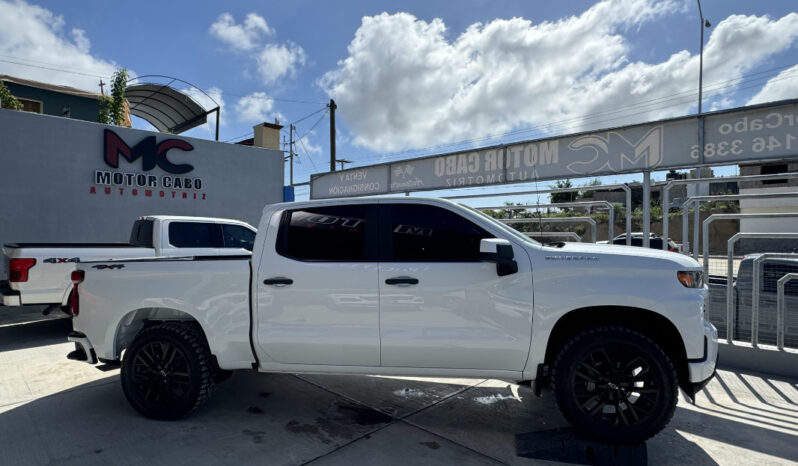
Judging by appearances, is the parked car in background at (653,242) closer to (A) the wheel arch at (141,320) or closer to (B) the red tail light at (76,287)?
(A) the wheel arch at (141,320)

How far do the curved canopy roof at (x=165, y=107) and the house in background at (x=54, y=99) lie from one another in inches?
56.3

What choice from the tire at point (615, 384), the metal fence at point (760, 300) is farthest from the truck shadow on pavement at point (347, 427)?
the metal fence at point (760, 300)

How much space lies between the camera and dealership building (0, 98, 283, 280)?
10.5 metres

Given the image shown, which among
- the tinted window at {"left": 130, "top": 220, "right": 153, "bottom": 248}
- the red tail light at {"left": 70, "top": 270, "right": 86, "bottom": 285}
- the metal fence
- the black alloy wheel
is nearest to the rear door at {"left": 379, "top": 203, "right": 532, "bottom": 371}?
the black alloy wheel

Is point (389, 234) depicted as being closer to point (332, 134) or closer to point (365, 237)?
point (365, 237)

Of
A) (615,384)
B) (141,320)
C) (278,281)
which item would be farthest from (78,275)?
(615,384)

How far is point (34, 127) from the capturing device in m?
10.7

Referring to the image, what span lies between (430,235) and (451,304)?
1.91 ft

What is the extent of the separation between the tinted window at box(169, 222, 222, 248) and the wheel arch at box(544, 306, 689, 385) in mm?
6319

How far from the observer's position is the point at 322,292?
3688mm

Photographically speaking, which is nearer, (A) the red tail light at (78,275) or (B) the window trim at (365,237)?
(B) the window trim at (365,237)

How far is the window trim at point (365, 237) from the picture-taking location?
3734mm

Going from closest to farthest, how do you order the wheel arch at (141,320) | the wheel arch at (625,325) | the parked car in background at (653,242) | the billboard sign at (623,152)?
the wheel arch at (625,325), the wheel arch at (141,320), the billboard sign at (623,152), the parked car in background at (653,242)

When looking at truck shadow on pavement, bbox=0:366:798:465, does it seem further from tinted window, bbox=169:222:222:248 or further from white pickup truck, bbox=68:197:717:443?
tinted window, bbox=169:222:222:248
